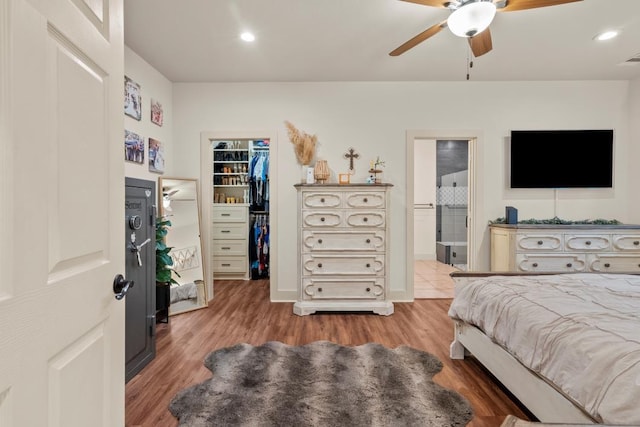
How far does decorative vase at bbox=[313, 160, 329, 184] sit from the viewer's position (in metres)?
3.67

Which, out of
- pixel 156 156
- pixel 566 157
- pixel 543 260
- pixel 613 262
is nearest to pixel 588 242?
pixel 613 262

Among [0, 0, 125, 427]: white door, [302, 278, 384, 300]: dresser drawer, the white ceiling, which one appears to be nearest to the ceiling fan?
the white ceiling

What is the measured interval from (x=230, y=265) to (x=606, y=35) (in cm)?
537

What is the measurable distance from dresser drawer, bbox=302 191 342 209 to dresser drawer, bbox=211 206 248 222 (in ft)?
6.52

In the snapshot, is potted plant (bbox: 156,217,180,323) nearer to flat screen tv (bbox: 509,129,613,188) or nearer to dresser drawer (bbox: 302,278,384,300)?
dresser drawer (bbox: 302,278,384,300)

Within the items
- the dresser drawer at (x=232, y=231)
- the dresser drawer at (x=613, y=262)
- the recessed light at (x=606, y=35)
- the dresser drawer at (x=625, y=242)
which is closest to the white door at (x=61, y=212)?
the recessed light at (x=606, y=35)

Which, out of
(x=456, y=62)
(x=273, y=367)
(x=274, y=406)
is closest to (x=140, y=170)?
(x=273, y=367)

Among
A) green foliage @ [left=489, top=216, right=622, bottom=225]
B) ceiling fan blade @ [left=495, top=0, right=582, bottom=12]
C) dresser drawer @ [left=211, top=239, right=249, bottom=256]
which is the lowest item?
dresser drawer @ [left=211, top=239, right=249, bottom=256]

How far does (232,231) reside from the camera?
16.7 ft

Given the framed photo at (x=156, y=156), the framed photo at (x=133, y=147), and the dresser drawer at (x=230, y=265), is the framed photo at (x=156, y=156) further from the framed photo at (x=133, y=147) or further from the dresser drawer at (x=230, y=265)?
the dresser drawer at (x=230, y=265)

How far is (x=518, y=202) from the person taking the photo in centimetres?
388

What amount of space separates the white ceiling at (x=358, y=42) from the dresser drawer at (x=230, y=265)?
2748mm

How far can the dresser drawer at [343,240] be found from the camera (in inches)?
134

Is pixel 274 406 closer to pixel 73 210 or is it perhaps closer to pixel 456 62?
pixel 73 210
